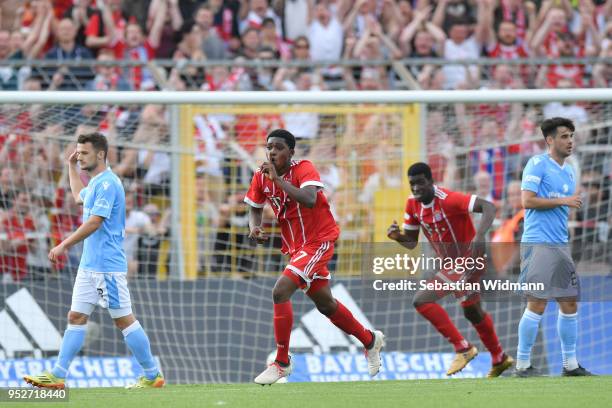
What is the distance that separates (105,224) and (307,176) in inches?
68.6

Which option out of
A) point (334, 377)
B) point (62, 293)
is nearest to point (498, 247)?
point (334, 377)

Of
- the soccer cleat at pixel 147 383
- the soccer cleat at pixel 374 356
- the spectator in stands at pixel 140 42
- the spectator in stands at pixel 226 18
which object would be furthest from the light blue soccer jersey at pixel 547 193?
the spectator in stands at pixel 226 18

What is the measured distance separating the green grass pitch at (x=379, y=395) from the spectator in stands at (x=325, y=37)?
797cm

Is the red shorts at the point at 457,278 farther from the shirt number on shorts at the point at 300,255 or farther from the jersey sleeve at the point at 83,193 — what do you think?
the jersey sleeve at the point at 83,193

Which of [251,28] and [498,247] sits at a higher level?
[251,28]

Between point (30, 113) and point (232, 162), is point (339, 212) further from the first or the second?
point (30, 113)

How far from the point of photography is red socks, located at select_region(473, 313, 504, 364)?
11.5 meters

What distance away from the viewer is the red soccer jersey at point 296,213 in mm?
10148

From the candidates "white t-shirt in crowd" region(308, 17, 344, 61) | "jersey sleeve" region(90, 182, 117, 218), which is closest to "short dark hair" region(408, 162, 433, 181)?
"jersey sleeve" region(90, 182, 117, 218)

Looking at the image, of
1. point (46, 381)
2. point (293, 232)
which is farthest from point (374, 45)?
point (46, 381)

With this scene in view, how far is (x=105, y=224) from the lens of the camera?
10.0 m

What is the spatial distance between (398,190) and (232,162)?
207 centimetres

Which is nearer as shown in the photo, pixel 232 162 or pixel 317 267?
pixel 317 267

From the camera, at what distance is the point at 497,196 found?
1480cm
